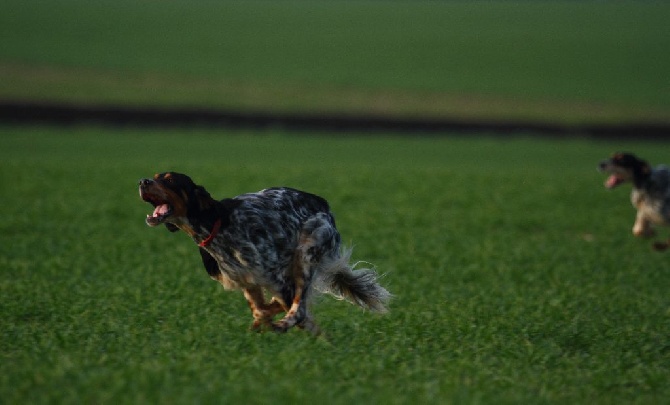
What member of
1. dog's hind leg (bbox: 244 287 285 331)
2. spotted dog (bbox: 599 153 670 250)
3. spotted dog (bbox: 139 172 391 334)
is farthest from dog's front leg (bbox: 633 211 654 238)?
dog's hind leg (bbox: 244 287 285 331)

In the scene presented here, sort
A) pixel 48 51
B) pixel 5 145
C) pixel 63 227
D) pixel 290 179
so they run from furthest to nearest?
1. pixel 48 51
2. pixel 5 145
3. pixel 290 179
4. pixel 63 227

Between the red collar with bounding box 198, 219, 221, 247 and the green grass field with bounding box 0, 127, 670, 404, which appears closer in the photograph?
the green grass field with bounding box 0, 127, 670, 404

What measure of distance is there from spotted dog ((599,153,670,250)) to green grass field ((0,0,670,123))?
28.2m

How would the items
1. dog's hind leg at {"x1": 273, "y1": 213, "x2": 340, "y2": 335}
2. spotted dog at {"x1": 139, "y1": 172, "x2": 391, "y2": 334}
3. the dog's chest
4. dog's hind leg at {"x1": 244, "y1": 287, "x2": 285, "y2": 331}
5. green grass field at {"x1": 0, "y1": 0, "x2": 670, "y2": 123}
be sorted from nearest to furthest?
spotted dog at {"x1": 139, "y1": 172, "x2": 391, "y2": 334} < dog's hind leg at {"x1": 273, "y1": 213, "x2": 340, "y2": 335} < dog's hind leg at {"x1": 244, "y1": 287, "x2": 285, "y2": 331} < the dog's chest < green grass field at {"x1": 0, "y1": 0, "x2": 670, "y2": 123}

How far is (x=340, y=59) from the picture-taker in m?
58.8

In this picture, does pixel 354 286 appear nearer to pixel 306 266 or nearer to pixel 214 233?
pixel 306 266

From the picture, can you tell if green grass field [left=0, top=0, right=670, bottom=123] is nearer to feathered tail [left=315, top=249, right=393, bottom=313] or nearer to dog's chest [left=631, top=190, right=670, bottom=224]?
dog's chest [left=631, top=190, right=670, bottom=224]

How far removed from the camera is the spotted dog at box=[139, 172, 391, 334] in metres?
8.48

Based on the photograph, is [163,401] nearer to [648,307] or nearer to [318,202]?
[318,202]

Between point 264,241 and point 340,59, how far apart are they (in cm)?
5073

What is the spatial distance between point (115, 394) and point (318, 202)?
11.1 ft

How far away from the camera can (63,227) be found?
52.9ft

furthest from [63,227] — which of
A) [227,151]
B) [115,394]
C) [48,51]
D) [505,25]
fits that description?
[505,25]

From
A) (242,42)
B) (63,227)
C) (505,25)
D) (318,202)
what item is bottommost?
(63,227)
